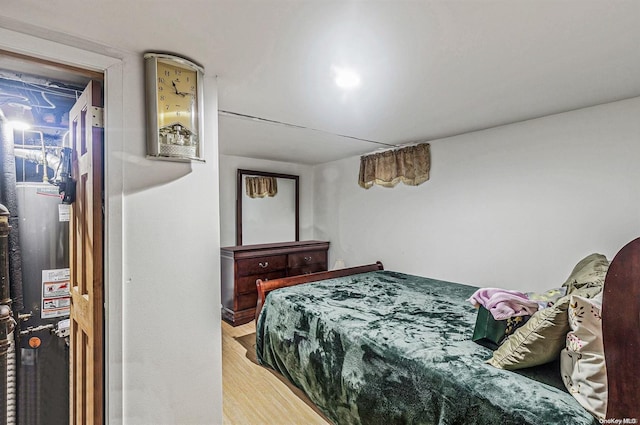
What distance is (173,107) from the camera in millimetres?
1398

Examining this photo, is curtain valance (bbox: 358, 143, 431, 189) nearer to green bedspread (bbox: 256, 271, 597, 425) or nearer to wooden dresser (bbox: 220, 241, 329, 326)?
green bedspread (bbox: 256, 271, 597, 425)

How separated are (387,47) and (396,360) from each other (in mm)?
1599

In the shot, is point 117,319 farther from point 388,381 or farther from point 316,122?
point 316,122

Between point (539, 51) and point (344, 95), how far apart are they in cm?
105

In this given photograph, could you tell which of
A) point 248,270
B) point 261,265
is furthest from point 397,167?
point 248,270

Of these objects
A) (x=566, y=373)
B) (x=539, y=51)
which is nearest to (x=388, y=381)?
(x=566, y=373)

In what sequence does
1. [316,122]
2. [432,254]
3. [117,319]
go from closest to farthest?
[117,319] < [316,122] < [432,254]

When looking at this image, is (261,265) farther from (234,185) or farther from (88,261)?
(88,261)

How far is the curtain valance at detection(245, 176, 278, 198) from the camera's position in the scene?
4.14 meters

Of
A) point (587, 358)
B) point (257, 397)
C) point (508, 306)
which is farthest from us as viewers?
point (257, 397)

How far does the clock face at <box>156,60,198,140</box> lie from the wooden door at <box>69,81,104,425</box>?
0.27m

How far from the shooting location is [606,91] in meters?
1.95

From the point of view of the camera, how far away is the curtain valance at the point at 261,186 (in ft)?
13.6

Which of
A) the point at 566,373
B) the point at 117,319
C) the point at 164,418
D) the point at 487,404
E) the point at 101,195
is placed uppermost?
A: the point at 101,195
